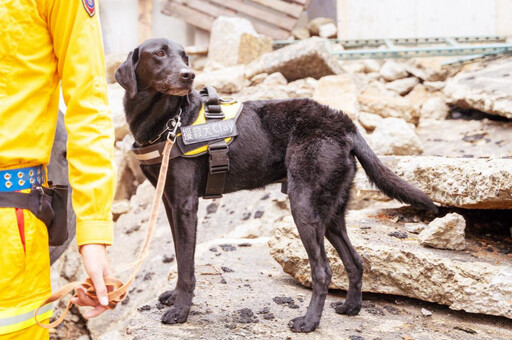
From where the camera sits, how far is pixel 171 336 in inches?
101

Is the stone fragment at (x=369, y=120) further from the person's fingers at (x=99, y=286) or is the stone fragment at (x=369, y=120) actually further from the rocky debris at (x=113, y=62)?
the person's fingers at (x=99, y=286)

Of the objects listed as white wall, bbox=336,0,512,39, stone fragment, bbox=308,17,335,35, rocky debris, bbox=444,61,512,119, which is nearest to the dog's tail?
rocky debris, bbox=444,61,512,119

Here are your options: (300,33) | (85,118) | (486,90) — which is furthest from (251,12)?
(85,118)

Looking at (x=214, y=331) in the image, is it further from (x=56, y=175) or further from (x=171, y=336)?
(x=56, y=175)

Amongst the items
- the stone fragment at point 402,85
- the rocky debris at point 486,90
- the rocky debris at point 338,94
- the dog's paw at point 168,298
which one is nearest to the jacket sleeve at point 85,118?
the dog's paw at point 168,298

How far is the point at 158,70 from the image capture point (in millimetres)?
2754

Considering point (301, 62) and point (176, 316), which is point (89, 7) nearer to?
point (176, 316)

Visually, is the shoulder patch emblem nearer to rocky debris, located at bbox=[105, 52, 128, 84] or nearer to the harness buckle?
the harness buckle

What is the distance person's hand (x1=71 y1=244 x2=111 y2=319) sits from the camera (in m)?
1.22

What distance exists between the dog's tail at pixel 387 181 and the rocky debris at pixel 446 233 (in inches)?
16.6

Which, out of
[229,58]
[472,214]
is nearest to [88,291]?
[472,214]

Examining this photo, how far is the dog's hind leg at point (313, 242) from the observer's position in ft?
8.93

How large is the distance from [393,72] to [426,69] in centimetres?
51

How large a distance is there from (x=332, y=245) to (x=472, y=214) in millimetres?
1281
